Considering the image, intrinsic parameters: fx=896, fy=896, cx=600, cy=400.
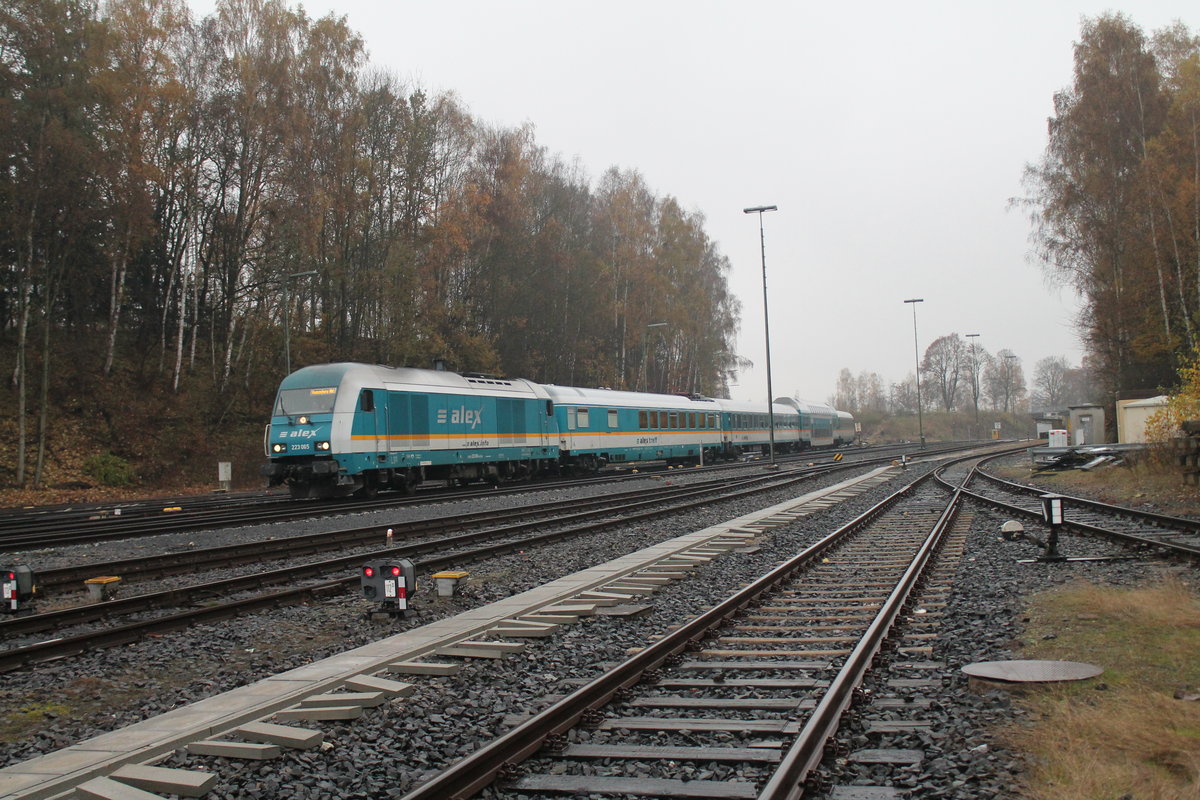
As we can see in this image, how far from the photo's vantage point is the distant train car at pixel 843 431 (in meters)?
64.1

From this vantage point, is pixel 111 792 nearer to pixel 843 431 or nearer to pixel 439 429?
pixel 439 429

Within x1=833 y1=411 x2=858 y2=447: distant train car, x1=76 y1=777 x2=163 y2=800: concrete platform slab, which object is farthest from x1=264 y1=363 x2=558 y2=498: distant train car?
x1=833 y1=411 x2=858 y2=447: distant train car

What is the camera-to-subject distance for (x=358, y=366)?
2033 cm

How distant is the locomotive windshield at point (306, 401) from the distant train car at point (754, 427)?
26.2 metres

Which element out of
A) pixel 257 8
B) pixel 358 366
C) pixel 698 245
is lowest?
pixel 358 366

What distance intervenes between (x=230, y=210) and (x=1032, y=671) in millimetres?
33859

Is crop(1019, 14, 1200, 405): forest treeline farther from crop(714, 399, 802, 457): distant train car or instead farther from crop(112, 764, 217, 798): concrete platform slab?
crop(112, 764, 217, 798): concrete platform slab

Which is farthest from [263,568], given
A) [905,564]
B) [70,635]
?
[905,564]

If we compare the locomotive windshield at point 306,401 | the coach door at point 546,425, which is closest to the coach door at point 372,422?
the locomotive windshield at point 306,401

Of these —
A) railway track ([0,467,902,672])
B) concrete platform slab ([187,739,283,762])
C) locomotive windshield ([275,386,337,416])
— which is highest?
locomotive windshield ([275,386,337,416])

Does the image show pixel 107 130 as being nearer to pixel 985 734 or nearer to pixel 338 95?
pixel 338 95

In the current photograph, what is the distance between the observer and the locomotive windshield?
64.6 ft

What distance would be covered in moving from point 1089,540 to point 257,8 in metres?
32.6

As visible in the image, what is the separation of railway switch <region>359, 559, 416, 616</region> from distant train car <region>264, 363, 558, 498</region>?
1185cm
